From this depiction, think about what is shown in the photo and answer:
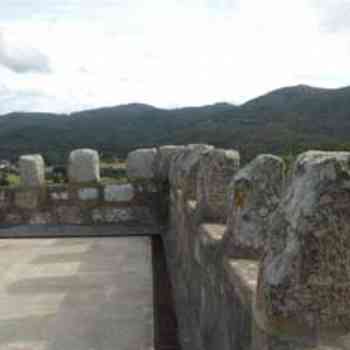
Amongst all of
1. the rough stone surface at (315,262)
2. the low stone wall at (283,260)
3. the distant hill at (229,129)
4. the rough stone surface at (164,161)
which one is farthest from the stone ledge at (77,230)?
the distant hill at (229,129)

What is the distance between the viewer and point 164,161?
236 inches

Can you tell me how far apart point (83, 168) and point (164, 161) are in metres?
1.03

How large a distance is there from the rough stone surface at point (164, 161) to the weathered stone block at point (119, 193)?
404 mm

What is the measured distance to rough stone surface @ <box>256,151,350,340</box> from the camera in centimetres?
109

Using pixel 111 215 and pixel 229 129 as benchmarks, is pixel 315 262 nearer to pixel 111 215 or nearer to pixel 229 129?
pixel 111 215

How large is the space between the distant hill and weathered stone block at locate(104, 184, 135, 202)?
7369 mm

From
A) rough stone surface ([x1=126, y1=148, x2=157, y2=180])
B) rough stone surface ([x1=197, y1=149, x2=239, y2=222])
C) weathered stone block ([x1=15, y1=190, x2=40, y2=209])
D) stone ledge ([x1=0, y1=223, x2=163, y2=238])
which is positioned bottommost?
stone ledge ([x1=0, y1=223, x2=163, y2=238])

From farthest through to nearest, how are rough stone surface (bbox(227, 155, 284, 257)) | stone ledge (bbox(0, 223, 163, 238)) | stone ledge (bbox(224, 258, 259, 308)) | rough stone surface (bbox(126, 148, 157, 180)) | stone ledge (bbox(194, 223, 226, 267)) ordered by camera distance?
rough stone surface (bbox(126, 148, 157, 180)) → stone ledge (bbox(0, 223, 163, 238)) → stone ledge (bbox(194, 223, 226, 267)) → rough stone surface (bbox(227, 155, 284, 257)) → stone ledge (bbox(224, 258, 259, 308))

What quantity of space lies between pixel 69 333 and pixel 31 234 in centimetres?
345

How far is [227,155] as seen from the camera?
8.07 ft

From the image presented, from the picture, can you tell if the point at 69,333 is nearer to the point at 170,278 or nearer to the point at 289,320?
the point at 170,278

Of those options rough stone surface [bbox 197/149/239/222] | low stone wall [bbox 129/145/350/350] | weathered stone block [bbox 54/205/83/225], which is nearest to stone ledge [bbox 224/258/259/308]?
low stone wall [bbox 129/145/350/350]

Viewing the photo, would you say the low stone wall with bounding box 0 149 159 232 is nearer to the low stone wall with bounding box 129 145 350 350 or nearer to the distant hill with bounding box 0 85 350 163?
the low stone wall with bounding box 129 145 350 350

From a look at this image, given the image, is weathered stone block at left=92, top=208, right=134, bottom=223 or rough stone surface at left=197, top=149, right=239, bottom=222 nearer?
rough stone surface at left=197, top=149, right=239, bottom=222
